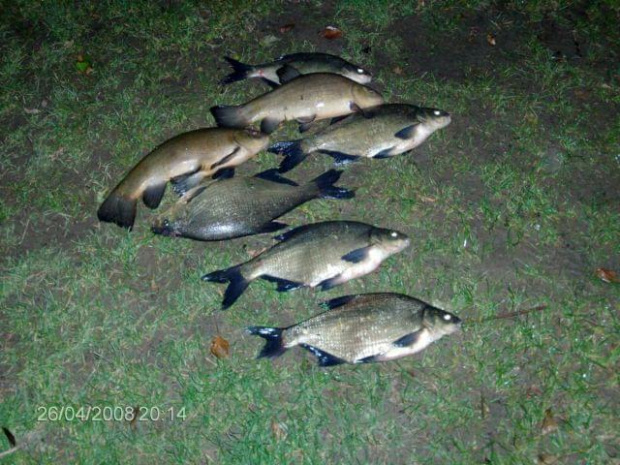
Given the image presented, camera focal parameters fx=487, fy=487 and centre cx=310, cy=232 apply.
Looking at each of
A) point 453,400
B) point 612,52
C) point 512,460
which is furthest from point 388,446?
point 612,52

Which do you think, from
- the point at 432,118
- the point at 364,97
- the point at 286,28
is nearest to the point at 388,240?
the point at 432,118

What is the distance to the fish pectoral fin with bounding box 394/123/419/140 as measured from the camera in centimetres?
395

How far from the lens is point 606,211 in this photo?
4156mm

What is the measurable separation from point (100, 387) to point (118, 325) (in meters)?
0.47

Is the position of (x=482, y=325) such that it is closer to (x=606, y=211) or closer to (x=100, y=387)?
(x=606, y=211)

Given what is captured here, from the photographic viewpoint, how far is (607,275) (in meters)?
3.90

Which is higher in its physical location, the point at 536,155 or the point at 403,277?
the point at 536,155

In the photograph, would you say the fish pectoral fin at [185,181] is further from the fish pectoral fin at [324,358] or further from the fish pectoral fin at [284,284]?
the fish pectoral fin at [324,358]

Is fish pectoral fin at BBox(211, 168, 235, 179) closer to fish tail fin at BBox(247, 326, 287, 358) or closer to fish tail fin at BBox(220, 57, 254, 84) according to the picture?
fish tail fin at BBox(220, 57, 254, 84)

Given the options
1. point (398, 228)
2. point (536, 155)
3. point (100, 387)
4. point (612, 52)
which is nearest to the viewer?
Result: point (100, 387)

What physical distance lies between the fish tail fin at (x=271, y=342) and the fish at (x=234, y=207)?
0.74m

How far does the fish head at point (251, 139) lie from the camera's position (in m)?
3.91

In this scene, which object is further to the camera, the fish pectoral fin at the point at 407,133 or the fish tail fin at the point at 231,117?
the fish tail fin at the point at 231,117
